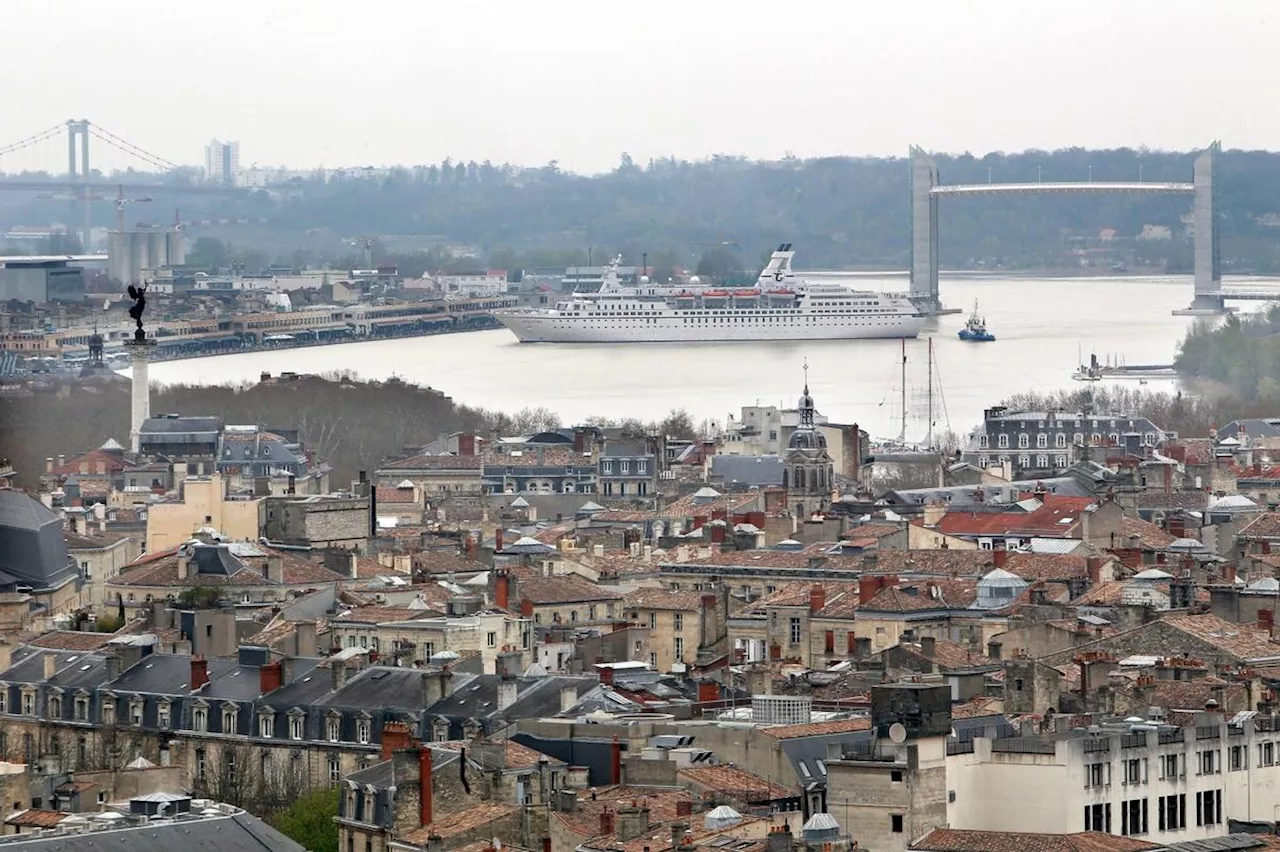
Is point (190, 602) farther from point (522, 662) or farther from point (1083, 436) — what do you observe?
point (1083, 436)

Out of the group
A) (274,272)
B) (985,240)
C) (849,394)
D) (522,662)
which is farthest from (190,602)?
(985,240)

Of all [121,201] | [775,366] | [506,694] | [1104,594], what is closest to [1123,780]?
[506,694]

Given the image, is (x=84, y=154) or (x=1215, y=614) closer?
(x=1215, y=614)

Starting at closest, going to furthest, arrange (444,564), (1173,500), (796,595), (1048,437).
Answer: (796,595) → (444,564) → (1173,500) → (1048,437)

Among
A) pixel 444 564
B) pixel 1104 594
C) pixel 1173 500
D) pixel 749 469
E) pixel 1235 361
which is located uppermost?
pixel 1104 594

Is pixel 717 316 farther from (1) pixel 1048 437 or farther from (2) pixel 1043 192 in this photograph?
(1) pixel 1048 437
